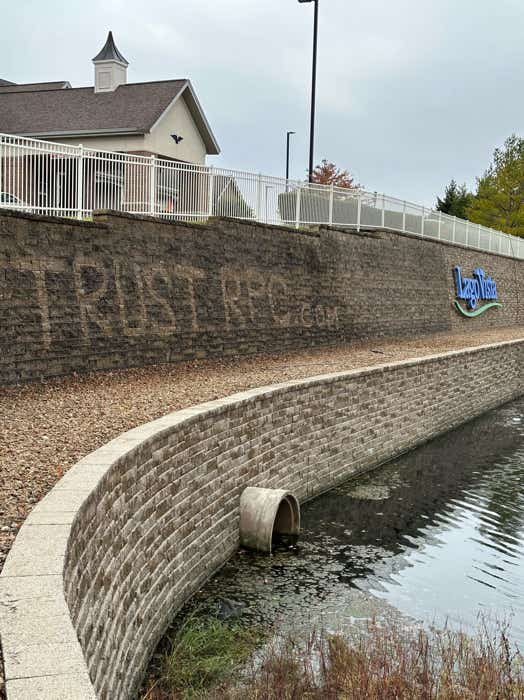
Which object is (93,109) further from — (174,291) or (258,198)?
(174,291)

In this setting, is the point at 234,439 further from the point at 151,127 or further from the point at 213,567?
the point at 151,127

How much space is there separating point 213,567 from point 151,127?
896 inches

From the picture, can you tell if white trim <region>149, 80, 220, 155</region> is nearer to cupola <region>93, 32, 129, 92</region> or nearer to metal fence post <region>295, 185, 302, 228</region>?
cupola <region>93, 32, 129, 92</region>

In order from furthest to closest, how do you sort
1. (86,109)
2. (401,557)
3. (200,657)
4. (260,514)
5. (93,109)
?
(86,109), (93,109), (401,557), (260,514), (200,657)

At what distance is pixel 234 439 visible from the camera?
1109 cm

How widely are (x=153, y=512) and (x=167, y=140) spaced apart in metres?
25.7

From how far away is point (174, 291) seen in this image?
15.2 metres

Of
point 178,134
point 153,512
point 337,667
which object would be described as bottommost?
point 337,667

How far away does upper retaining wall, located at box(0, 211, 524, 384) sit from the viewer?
11898 mm

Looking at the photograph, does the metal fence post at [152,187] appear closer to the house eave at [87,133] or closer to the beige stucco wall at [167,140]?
the house eave at [87,133]

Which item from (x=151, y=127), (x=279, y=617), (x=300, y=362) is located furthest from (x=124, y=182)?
(x=151, y=127)

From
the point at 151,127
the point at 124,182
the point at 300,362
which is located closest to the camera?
the point at 124,182

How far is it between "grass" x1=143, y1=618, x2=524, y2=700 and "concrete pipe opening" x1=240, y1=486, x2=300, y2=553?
2426 millimetres

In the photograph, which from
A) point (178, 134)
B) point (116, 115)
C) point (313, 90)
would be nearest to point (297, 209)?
point (313, 90)
